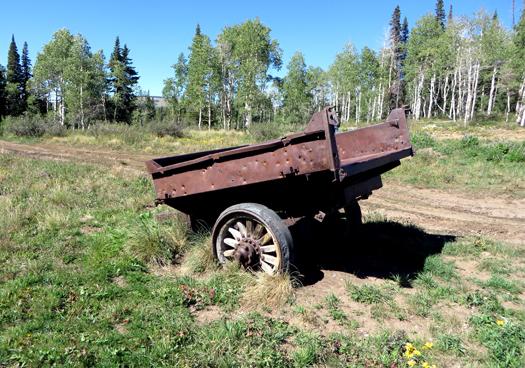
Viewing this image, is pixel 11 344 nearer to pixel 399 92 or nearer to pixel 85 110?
pixel 85 110

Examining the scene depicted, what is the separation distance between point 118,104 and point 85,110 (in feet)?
26.2

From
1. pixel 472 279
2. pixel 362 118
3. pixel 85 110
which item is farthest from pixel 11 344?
pixel 362 118

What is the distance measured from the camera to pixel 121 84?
5300cm

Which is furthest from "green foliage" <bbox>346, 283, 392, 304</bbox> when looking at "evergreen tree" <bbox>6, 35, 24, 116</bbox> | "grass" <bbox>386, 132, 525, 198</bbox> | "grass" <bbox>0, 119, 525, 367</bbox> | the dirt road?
"evergreen tree" <bbox>6, 35, 24, 116</bbox>

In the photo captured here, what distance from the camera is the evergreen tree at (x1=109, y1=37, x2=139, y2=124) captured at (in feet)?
169

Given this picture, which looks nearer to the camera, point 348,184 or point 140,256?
point 348,184

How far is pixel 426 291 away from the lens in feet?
13.6

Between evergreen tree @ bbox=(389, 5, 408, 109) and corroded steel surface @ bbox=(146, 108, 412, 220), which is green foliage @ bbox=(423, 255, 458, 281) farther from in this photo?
evergreen tree @ bbox=(389, 5, 408, 109)

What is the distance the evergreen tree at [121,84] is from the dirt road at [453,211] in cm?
4763

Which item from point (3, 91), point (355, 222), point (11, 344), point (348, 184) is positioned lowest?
point (11, 344)

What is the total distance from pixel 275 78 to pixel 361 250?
43.4 meters

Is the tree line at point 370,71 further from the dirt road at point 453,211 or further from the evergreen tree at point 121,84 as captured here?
the dirt road at point 453,211

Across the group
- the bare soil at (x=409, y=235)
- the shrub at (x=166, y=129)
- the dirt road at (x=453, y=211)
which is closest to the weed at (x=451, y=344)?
the bare soil at (x=409, y=235)

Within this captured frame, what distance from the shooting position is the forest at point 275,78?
39.8 m
